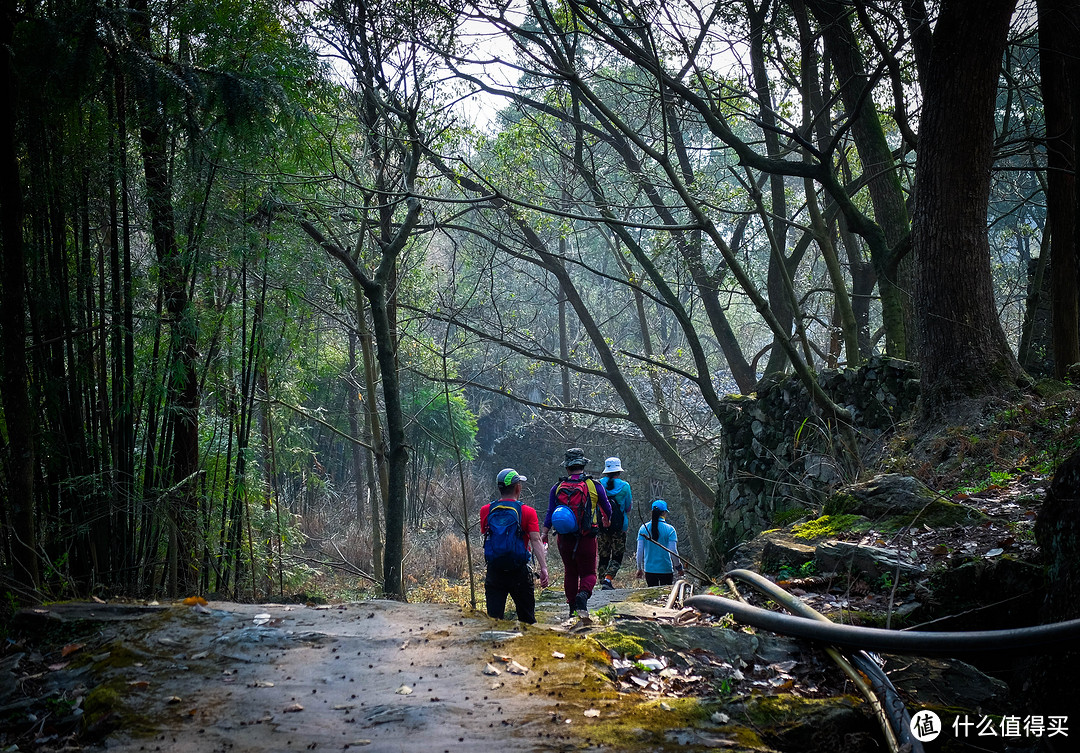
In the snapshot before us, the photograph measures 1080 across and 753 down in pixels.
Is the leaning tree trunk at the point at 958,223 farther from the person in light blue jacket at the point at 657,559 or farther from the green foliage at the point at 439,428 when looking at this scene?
the green foliage at the point at 439,428

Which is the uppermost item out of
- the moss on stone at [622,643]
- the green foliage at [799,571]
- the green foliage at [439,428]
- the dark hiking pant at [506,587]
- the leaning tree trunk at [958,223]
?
the leaning tree trunk at [958,223]

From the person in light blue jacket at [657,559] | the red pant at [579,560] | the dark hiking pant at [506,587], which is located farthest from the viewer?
the person in light blue jacket at [657,559]

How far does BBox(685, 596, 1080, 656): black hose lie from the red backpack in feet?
11.2

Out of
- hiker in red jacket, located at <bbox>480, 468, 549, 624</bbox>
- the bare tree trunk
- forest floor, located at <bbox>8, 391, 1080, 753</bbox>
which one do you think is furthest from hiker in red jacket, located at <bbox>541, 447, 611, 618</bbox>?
the bare tree trunk

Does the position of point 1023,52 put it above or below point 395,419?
above

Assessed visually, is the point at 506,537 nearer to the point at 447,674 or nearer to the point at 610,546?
the point at 447,674

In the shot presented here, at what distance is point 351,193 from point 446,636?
7172 mm

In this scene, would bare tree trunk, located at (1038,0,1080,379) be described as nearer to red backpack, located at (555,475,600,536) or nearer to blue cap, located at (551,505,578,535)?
red backpack, located at (555,475,600,536)

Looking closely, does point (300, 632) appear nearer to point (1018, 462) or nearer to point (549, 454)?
point (1018, 462)

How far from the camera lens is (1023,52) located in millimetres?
14898

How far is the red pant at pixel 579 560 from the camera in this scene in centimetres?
678

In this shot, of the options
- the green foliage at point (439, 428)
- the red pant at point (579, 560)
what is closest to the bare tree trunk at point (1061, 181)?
the red pant at point (579, 560)

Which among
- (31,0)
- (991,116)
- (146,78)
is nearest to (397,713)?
(146,78)

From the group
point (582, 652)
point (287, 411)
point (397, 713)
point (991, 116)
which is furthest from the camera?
point (287, 411)
